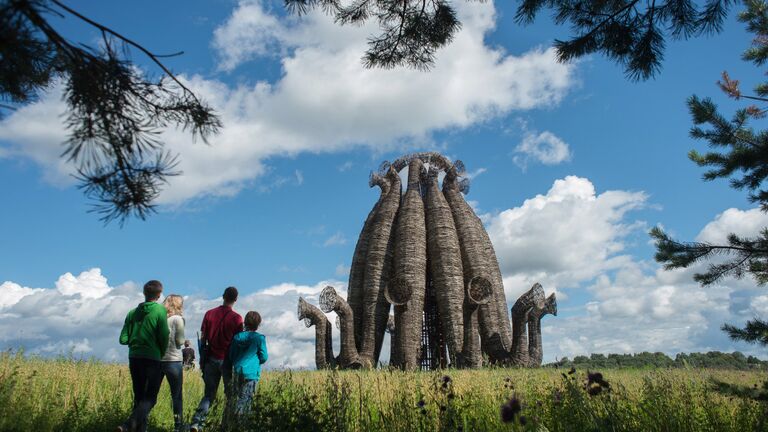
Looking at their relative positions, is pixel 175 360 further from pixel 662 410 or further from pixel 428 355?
pixel 428 355

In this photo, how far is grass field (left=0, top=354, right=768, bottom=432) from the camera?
459cm

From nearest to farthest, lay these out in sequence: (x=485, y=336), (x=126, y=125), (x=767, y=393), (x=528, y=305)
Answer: (x=126, y=125) < (x=767, y=393) < (x=528, y=305) < (x=485, y=336)

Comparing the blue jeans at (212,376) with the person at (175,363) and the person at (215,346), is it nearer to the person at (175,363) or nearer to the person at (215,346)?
the person at (215,346)

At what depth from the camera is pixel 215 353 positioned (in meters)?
6.13

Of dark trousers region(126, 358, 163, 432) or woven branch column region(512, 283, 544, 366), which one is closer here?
dark trousers region(126, 358, 163, 432)

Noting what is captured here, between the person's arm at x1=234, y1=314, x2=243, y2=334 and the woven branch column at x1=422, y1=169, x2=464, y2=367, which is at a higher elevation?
the woven branch column at x1=422, y1=169, x2=464, y2=367

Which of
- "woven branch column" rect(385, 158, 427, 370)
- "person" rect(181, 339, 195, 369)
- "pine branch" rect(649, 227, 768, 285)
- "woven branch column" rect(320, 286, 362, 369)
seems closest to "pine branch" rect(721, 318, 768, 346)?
"pine branch" rect(649, 227, 768, 285)

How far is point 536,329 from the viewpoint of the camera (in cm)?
1468

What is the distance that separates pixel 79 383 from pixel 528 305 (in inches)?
416

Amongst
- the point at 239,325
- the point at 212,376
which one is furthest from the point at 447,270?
the point at 212,376

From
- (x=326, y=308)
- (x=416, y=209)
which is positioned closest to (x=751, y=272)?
(x=416, y=209)

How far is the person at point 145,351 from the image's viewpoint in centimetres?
541

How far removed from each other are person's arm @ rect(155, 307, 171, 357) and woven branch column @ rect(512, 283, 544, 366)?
34.8ft

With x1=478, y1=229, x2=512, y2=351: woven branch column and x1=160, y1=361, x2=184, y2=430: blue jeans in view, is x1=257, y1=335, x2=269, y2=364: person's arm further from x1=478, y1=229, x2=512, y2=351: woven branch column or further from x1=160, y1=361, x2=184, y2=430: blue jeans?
x1=478, y1=229, x2=512, y2=351: woven branch column
